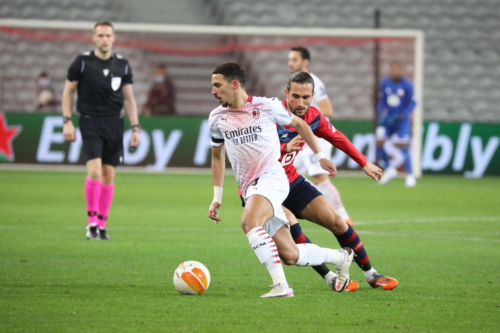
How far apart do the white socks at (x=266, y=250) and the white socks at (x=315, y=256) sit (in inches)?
10.3

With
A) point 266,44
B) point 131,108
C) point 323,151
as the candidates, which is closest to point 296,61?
point 323,151

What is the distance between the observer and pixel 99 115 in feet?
30.2

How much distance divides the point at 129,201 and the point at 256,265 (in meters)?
6.26

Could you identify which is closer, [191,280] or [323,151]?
[191,280]

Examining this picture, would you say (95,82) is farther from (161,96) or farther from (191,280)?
(161,96)

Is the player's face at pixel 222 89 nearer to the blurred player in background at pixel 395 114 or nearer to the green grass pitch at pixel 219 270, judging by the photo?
the green grass pitch at pixel 219 270

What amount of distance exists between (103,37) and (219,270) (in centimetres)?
322

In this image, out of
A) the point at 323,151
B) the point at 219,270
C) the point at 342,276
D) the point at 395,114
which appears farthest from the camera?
the point at 395,114

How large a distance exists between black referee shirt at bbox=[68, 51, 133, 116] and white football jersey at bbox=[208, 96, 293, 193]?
3372 mm

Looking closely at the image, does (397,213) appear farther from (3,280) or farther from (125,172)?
(125,172)

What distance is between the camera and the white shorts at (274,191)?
5828mm

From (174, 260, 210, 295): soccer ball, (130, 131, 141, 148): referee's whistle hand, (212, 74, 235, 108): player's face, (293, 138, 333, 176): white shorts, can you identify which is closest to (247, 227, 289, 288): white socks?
(174, 260, 210, 295): soccer ball

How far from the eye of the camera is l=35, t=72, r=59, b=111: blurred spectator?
61.9 feet

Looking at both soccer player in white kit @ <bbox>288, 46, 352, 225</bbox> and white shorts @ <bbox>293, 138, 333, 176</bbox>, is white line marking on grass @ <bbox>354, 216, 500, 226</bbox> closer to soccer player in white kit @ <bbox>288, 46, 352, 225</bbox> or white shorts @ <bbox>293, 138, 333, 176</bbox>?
soccer player in white kit @ <bbox>288, 46, 352, 225</bbox>
